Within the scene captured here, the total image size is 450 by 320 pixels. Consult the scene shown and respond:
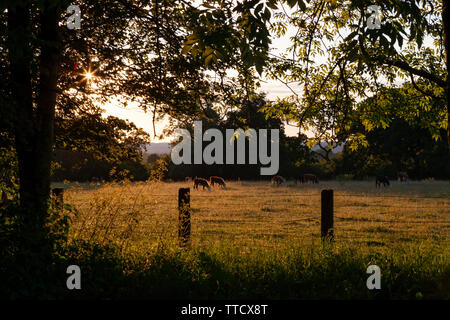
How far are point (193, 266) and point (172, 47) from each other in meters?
4.70

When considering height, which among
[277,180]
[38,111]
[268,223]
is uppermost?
[38,111]

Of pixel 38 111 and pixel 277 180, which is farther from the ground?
pixel 38 111

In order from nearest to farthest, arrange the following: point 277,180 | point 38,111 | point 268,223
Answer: point 38,111 → point 268,223 → point 277,180

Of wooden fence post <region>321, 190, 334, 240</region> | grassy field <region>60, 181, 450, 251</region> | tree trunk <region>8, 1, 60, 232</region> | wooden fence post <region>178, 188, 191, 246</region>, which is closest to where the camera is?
tree trunk <region>8, 1, 60, 232</region>

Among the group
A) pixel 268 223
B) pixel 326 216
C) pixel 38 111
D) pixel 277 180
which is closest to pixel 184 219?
pixel 326 216

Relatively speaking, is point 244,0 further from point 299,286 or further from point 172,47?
point 299,286

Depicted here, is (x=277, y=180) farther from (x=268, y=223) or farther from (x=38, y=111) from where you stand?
(x=38, y=111)

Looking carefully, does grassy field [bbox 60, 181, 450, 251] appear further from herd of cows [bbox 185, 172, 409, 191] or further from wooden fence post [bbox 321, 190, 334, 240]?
herd of cows [bbox 185, 172, 409, 191]

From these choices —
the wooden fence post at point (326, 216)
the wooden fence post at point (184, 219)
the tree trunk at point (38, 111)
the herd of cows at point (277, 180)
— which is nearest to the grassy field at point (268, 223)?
the wooden fence post at point (184, 219)

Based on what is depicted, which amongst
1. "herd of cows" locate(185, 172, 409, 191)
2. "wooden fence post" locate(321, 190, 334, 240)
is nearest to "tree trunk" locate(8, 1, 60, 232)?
"wooden fence post" locate(321, 190, 334, 240)

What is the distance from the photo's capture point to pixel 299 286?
6047mm

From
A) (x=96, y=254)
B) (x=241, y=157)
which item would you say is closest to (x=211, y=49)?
(x=96, y=254)

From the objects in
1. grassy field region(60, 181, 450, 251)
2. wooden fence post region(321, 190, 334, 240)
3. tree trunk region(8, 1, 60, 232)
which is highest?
tree trunk region(8, 1, 60, 232)

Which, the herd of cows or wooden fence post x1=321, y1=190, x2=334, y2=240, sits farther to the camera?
the herd of cows
